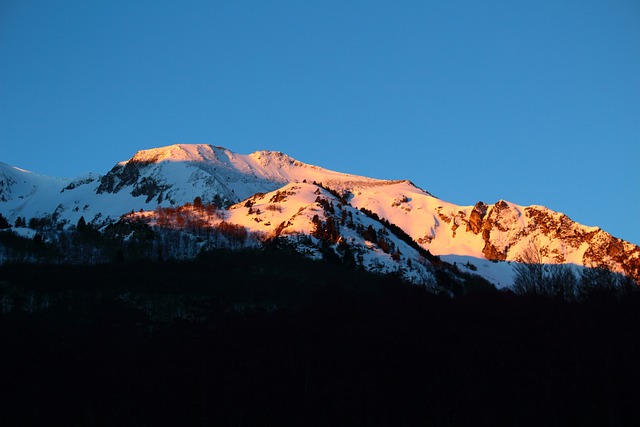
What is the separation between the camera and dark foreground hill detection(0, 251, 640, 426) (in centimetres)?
7931

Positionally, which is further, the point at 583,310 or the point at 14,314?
the point at 14,314

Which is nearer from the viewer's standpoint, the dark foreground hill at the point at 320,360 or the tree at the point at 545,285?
the dark foreground hill at the point at 320,360

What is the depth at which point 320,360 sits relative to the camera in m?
91.8

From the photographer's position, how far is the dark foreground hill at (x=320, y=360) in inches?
3123

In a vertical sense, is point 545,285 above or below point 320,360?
above

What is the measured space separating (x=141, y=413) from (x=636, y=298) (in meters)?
68.3

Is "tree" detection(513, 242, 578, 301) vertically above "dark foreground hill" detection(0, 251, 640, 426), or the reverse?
"tree" detection(513, 242, 578, 301)

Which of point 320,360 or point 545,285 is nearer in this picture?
point 320,360

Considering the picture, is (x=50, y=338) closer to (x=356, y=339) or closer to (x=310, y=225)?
(x=356, y=339)

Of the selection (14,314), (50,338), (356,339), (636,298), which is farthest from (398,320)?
(14,314)

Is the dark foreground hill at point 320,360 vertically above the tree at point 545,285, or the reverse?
the tree at point 545,285

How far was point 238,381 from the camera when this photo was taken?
88062mm

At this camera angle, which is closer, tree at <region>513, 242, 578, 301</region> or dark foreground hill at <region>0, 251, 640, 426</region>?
dark foreground hill at <region>0, 251, 640, 426</region>

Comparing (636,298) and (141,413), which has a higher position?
(636,298)
